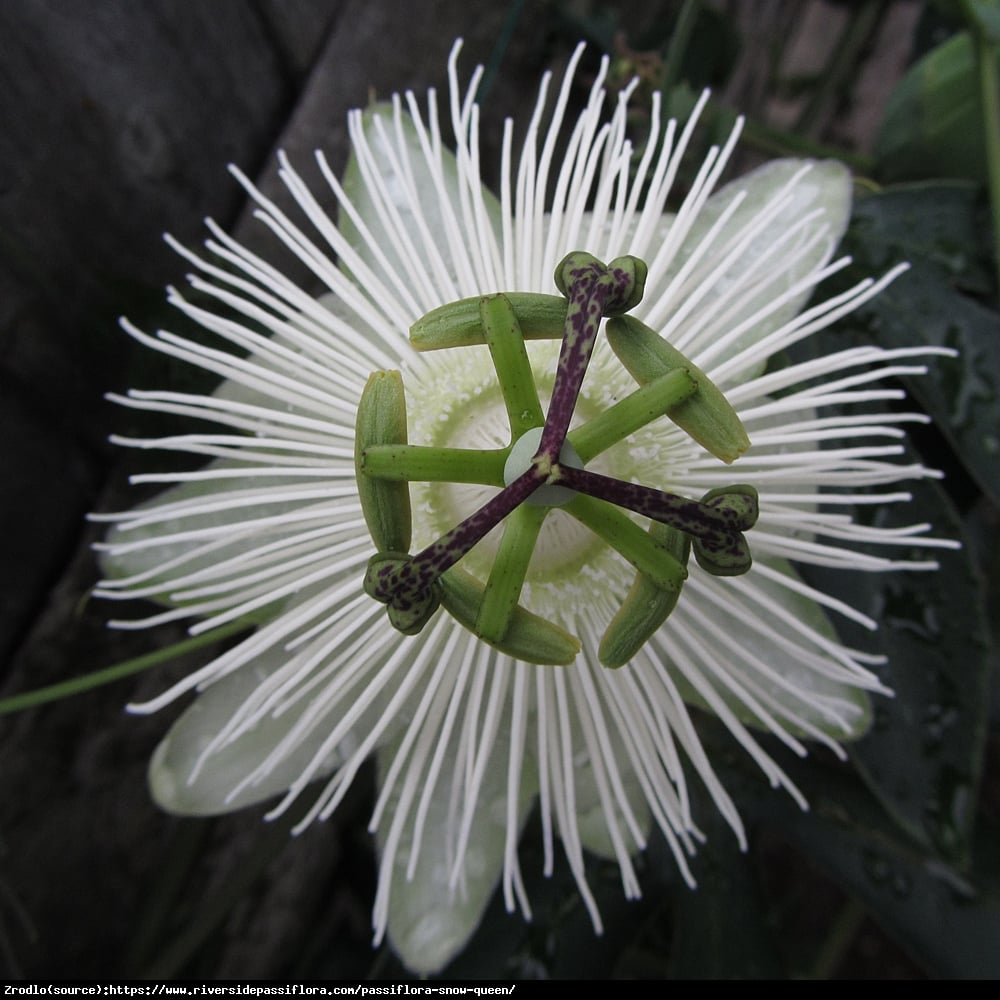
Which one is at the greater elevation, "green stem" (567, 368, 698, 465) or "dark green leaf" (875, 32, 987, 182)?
"dark green leaf" (875, 32, 987, 182)

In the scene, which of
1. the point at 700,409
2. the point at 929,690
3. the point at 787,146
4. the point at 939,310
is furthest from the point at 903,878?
the point at 787,146

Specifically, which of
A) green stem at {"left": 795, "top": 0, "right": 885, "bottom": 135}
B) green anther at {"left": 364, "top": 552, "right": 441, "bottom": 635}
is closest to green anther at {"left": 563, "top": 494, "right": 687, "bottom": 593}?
green anther at {"left": 364, "top": 552, "right": 441, "bottom": 635}

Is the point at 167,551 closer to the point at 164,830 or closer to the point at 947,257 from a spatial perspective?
the point at 164,830

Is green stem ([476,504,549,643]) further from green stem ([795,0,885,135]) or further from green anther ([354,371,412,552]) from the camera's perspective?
green stem ([795,0,885,135])

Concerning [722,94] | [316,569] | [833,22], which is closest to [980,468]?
[316,569]

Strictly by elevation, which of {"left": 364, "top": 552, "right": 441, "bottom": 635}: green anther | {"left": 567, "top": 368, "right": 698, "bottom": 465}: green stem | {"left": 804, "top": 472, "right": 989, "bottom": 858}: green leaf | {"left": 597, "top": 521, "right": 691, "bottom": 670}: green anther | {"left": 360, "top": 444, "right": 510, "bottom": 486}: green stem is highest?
{"left": 360, "top": 444, "right": 510, "bottom": 486}: green stem

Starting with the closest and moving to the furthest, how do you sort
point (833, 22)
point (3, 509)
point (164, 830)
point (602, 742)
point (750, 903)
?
point (602, 742) → point (3, 509) → point (750, 903) → point (164, 830) → point (833, 22)
